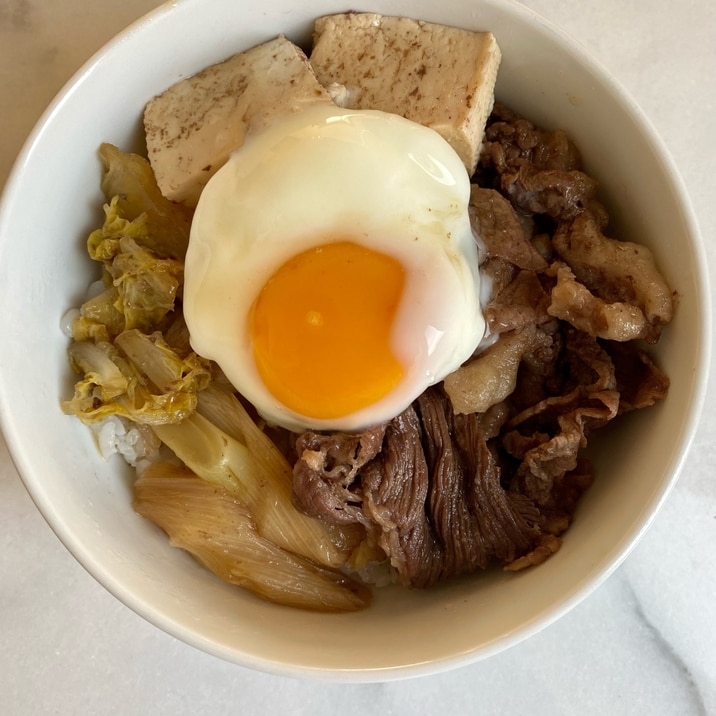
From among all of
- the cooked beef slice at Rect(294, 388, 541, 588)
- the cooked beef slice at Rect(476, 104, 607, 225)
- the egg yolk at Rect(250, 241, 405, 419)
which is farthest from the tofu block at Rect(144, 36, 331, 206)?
the cooked beef slice at Rect(294, 388, 541, 588)

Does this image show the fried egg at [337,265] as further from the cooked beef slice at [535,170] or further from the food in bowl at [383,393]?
the cooked beef slice at [535,170]

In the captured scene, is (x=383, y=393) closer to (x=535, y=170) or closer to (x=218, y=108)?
(x=535, y=170)

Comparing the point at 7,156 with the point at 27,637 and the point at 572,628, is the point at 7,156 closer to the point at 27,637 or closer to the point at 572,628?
the point at 27,637

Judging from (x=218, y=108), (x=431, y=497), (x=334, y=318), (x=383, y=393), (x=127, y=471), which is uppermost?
(x=218, y=108)

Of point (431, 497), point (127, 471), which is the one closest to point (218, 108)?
point (127, 471)

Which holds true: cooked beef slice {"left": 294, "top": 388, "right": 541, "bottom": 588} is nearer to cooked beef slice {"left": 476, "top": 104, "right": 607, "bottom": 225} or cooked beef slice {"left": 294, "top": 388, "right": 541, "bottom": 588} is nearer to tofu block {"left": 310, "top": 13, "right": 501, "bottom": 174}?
cooked beef slice {"left": 476, "top": 104, "right": 607, "bottom": 225}

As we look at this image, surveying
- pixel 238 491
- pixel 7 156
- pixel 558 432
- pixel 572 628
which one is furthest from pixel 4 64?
pixel 572 628
